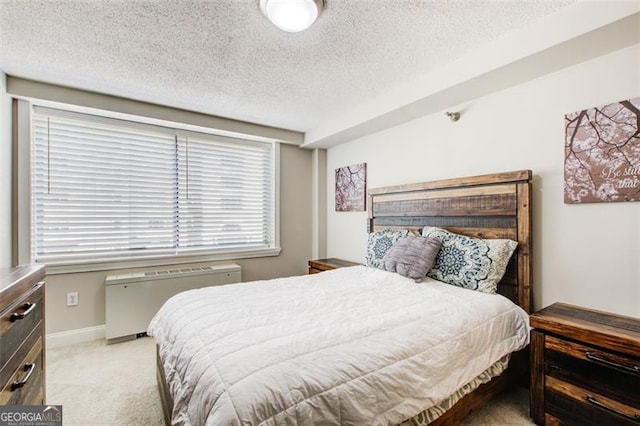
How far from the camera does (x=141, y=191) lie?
3.12 m

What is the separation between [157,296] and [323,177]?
2.52 meters

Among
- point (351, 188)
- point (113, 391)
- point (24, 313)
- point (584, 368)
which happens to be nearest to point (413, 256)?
point (584, 368)

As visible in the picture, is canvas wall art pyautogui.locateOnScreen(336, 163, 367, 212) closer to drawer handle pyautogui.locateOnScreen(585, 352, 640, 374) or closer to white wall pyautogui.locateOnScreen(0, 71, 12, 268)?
drawer handle pyautogui.locateOnScreen(585, 352, 640, 374)

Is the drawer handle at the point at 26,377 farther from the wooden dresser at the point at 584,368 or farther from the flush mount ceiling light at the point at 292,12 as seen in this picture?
the wooden dresser at the point at 584,368

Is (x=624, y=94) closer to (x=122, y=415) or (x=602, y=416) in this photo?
(x=602, y=416)

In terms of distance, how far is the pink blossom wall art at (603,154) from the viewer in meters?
1.65

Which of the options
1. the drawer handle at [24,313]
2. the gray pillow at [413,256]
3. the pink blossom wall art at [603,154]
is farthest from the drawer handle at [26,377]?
the pink blossom wall art at [603,154]

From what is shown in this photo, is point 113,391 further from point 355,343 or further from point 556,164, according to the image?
point 556,164

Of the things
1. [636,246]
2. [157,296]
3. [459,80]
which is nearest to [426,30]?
[459,80]

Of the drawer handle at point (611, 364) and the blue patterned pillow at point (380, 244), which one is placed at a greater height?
the blue patterned pillow at point (380, 244)

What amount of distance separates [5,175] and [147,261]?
4.36ft

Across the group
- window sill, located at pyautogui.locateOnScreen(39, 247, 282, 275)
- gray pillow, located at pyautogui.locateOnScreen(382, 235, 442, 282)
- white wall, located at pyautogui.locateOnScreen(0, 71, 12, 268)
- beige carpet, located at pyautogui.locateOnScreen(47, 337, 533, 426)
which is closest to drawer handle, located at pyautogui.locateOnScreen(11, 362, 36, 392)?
beige carpet, located at pyautogui.locateOnScreen(47, 337, 533, 426)

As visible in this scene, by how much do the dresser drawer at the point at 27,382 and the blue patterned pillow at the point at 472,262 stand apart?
240 centimetres

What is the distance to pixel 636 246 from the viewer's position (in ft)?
5.46
